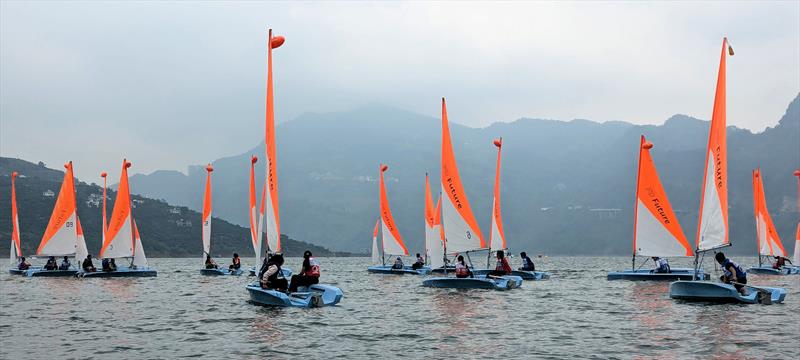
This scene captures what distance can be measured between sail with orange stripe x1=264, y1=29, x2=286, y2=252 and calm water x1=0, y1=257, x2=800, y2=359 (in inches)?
108

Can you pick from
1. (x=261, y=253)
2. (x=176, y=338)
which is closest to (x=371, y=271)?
(x=261, y=253)

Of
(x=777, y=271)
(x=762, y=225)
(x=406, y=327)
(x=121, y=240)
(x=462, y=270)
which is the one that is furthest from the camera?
(x=762, y=225)

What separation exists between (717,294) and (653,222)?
17.4 metres

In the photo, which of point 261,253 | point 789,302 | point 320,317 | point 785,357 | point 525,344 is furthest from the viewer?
point 789,302

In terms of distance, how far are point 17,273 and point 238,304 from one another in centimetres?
3987

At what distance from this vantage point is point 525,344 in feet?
70.9

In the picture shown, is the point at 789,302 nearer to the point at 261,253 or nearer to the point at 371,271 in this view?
the point at 261,253

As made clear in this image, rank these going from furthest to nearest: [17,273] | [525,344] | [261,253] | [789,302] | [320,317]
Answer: [17,273] < [789,302] < [261,253] < [320,317] < [525,344]

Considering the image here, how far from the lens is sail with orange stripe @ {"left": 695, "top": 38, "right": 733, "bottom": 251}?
29.4 metres

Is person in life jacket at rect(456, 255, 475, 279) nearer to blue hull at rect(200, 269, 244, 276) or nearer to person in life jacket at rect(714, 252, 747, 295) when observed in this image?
person in life jacket at rect(714, 252, 747, 295)

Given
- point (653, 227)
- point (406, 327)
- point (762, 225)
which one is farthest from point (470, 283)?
point (762, 225)

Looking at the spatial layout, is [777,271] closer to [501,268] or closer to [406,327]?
[501,268]

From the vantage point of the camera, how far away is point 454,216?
4041cm

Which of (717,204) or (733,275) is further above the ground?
(717,204)
